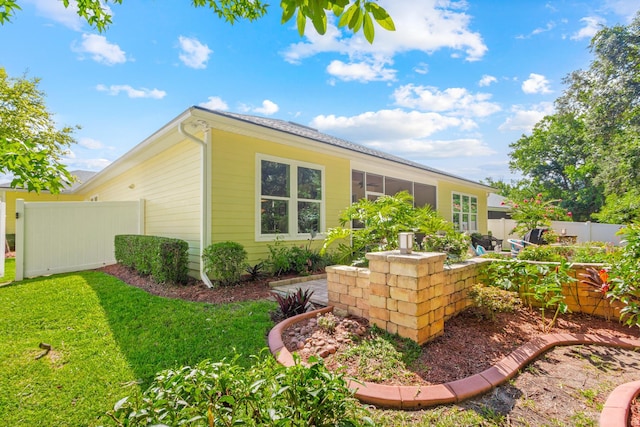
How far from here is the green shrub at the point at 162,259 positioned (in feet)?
18.0

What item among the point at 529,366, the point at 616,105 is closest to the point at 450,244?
the point at 529,366

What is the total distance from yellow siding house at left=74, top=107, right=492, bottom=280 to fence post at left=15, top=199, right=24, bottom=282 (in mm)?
2582

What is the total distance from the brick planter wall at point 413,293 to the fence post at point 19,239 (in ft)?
24.6

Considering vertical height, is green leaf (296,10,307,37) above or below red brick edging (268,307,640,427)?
above

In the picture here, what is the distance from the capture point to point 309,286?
542 cm

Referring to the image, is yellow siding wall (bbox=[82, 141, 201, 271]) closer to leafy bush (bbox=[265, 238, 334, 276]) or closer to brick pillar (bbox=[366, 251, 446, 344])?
leafy bush (bbox=[265, 238, 334, 276])

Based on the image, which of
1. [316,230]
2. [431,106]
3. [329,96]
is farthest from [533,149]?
[316,230]

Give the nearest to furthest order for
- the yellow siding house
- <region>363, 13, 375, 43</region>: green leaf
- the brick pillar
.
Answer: <region>363, 13, 375, 43</region>: green leaf
the brick pillar
the yellow siding house

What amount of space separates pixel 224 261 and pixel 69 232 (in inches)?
209

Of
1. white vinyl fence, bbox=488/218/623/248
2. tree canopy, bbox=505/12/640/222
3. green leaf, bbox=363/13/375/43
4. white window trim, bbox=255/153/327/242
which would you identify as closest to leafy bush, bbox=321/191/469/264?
white window trim, bbox=255/153/327/242

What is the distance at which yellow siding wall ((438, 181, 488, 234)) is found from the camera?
12047 mm

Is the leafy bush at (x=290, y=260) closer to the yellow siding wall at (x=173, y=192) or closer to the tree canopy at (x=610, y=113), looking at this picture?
the yellow siding wall at (x=173, y=192)

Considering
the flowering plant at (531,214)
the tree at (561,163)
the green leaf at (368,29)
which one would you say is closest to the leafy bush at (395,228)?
the green leaf at (368,29)

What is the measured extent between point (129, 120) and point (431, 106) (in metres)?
8.99
